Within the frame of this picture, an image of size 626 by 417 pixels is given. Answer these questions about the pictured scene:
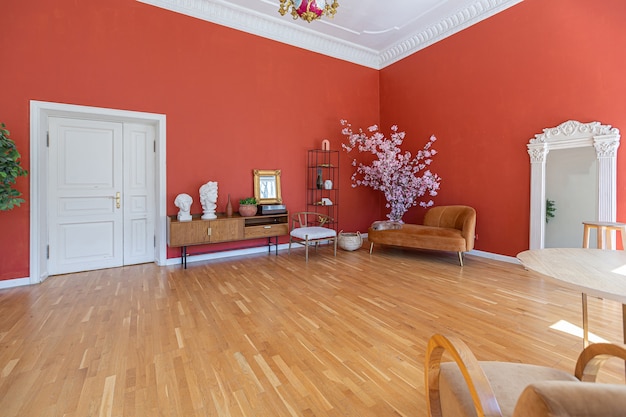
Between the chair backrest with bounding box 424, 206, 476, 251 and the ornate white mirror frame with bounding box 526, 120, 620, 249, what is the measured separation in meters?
0.81

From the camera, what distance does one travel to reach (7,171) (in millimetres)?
3375

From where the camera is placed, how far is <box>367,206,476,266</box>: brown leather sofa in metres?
4.60

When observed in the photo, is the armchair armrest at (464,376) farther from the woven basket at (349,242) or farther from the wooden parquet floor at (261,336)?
the woven basket at (349,242)

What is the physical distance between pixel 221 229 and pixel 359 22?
14.7 ft

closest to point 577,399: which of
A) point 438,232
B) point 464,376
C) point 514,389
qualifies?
point 464,376

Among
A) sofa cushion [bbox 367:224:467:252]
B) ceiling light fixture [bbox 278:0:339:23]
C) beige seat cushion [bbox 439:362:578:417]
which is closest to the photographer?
beige seat cushion [bbox 439:362:578:417]

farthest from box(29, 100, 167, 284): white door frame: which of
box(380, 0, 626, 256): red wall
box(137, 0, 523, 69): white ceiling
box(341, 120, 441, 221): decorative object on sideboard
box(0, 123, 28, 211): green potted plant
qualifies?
box(380, 0, 626, 256): red wall

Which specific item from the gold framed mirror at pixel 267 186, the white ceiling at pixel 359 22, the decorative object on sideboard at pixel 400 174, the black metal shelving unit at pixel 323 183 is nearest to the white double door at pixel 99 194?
the gold framed mirror at pixel 267 186

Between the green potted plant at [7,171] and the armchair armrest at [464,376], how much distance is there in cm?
433

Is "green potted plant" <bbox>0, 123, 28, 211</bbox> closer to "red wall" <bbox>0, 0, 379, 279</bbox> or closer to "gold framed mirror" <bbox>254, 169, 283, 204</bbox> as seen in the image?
"red wall" <bbox>0, 0, 379, 279</bbox>

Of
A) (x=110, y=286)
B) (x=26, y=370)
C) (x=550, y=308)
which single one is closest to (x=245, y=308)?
(x=26, y=370)

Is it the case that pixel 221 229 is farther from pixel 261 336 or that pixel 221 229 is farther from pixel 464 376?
pixel 464 376

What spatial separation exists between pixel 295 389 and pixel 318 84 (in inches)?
222

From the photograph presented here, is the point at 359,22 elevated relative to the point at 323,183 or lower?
elevated
